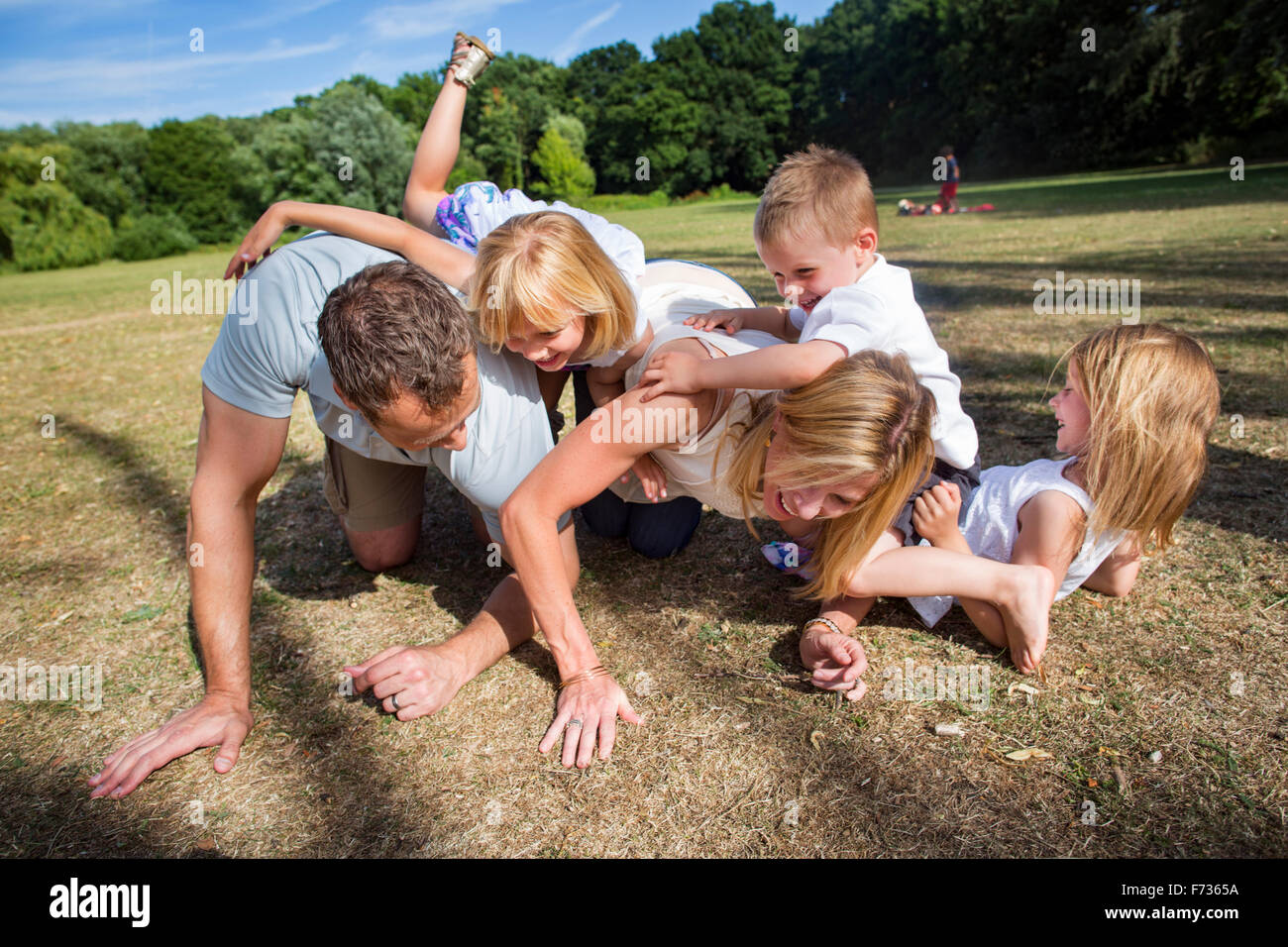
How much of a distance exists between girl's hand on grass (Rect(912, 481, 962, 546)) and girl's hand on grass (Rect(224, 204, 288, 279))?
2.40 meters

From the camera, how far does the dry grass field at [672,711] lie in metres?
1.92

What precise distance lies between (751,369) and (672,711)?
1055 millimetres

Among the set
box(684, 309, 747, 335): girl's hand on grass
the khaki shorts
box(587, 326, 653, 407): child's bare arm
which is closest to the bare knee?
the khaki shorts

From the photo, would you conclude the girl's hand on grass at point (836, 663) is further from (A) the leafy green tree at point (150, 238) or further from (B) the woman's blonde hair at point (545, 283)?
(A) the leafy green tree at point (150, 238)

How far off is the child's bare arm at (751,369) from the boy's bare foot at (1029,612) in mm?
915

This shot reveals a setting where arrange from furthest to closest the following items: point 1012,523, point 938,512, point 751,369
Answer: point 1012,523 → point 938,512 → point 751,369

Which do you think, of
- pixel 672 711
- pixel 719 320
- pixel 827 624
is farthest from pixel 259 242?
pixel 827 624

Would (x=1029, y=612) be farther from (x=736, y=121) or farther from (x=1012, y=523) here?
(x=736, y=121)

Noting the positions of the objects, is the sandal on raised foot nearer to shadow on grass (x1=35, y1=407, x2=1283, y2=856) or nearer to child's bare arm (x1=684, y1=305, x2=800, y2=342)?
child's bare arm (x1=684, y1=305, x2=800, y2=342)

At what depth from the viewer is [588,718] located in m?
2.23

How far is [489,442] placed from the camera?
8.21 ft

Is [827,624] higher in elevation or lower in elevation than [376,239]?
lower
